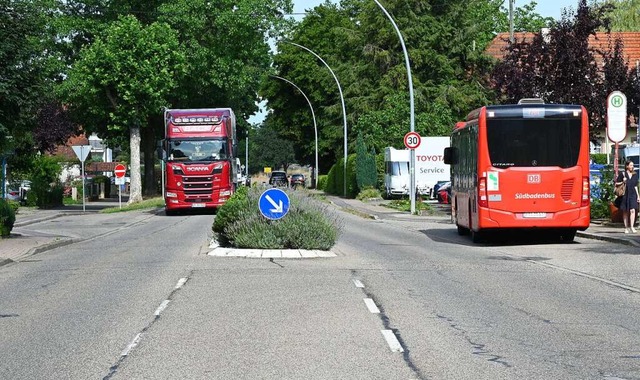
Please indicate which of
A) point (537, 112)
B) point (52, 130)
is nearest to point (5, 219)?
point (537, 112)

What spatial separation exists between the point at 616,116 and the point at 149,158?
41.9 m

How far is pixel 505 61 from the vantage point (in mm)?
41062

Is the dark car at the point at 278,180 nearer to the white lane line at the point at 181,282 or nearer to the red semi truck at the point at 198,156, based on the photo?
the red semi truck at the point at 198,156

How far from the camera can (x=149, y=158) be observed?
64188 mm

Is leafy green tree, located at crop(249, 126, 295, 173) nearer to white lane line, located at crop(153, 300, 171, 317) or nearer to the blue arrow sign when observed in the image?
the blue arrow sign

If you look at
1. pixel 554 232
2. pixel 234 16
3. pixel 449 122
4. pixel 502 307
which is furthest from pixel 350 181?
pixel 502 307

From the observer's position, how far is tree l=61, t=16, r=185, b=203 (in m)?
51.2

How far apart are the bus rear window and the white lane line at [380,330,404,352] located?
534 inches

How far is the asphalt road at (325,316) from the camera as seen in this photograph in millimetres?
8531

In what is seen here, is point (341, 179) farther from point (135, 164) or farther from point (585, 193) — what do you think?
point (585, 193)

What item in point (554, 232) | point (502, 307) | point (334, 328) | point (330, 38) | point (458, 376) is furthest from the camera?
point (330, 38)

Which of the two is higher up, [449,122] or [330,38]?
[330,38]

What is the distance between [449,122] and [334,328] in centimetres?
5459

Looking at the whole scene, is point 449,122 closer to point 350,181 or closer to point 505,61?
point 350,181
